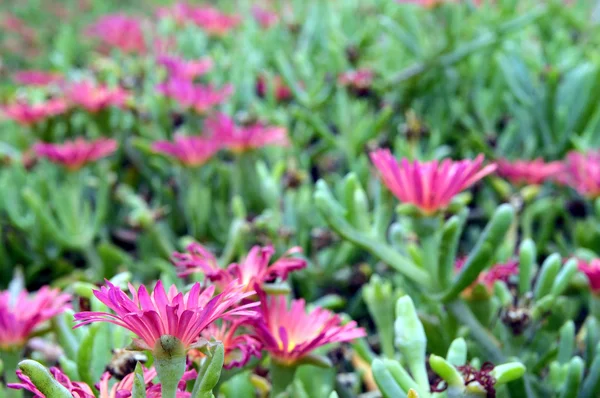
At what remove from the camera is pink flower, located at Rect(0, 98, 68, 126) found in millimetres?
1184

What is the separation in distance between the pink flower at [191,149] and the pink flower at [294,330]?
0.50 meters

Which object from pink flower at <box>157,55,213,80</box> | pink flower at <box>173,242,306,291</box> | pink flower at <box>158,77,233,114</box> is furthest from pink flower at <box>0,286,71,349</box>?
pink flower at <box>157,55,213,80</box>

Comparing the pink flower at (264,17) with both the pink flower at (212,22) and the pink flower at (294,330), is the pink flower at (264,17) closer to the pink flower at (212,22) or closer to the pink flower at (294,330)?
the pink flower at (212,22)

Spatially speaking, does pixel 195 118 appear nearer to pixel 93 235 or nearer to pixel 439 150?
pixel 93 235

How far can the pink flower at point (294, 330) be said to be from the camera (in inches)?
20.2

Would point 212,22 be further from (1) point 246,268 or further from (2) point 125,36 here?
(1) point 246,268

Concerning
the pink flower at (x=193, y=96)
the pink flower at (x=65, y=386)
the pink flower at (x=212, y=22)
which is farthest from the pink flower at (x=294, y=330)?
the pink flower at (x=212, y=22)

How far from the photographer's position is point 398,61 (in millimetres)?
1400

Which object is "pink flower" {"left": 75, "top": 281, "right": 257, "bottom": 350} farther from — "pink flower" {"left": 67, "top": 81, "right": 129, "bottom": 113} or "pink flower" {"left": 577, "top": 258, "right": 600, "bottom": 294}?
"pink flower" {"left": 67, "top": 81, "right": 129, "bottom": 113}

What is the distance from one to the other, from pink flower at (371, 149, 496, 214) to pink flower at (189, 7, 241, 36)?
1.27 m

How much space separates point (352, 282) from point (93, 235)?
426mm

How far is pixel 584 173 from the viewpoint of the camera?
3.02ft

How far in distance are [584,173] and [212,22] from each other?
3.96ft

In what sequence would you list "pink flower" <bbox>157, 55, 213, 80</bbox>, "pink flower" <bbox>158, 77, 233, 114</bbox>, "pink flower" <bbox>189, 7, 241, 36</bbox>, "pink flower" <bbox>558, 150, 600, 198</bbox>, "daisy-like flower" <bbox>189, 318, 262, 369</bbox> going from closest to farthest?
"daisy-like flower" <bbox>189, 318, 262, 369</bbox> < "pink flower" <bbox>558, 150, 600, 198</bbox> < "pink flower" <bbox>158, 77, 233, 114</bbox> < "pink flower" <bbox>157, 55, 213, 80</bbox> < "pink flower" <bbox>189, 7, 241, 36</bbox>
